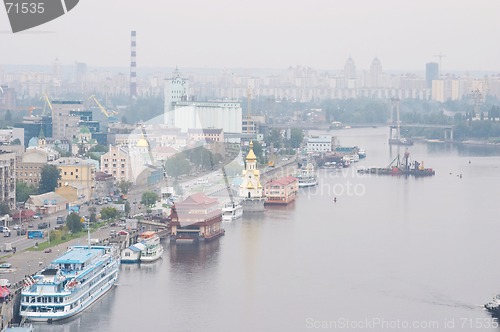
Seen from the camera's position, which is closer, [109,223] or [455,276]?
[455,276]

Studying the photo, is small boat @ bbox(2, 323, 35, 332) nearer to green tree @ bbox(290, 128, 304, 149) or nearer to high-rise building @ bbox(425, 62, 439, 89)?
green tree @ bbox(290, 128, 304, 149)

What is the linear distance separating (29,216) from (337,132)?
50.6ft

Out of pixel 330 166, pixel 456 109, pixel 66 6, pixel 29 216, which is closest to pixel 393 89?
pixel 456 109

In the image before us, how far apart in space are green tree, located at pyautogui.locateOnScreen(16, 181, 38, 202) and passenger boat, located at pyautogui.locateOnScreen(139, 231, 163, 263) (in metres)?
2.17

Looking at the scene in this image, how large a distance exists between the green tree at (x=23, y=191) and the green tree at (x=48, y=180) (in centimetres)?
8

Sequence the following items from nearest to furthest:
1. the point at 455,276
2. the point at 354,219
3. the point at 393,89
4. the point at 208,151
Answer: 1. the point at 455,276
2. the point at 354,219
3. the point at 208,151
4. the point at 393,89

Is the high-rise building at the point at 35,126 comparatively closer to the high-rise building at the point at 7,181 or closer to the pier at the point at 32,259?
the high-rise building at the point at 7,181

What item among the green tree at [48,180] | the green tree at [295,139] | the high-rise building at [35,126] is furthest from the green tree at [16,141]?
the green tree at [295,139]

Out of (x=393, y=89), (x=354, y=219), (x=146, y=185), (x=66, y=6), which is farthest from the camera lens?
(x=393, y=89)

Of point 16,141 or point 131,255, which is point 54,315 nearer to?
point 131,255

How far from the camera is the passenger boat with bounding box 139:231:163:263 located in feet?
Answer: 28.0

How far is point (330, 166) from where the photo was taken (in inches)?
653

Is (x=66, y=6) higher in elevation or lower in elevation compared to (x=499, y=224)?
higher

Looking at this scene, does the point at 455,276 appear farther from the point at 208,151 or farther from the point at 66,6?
the point at 208,151
